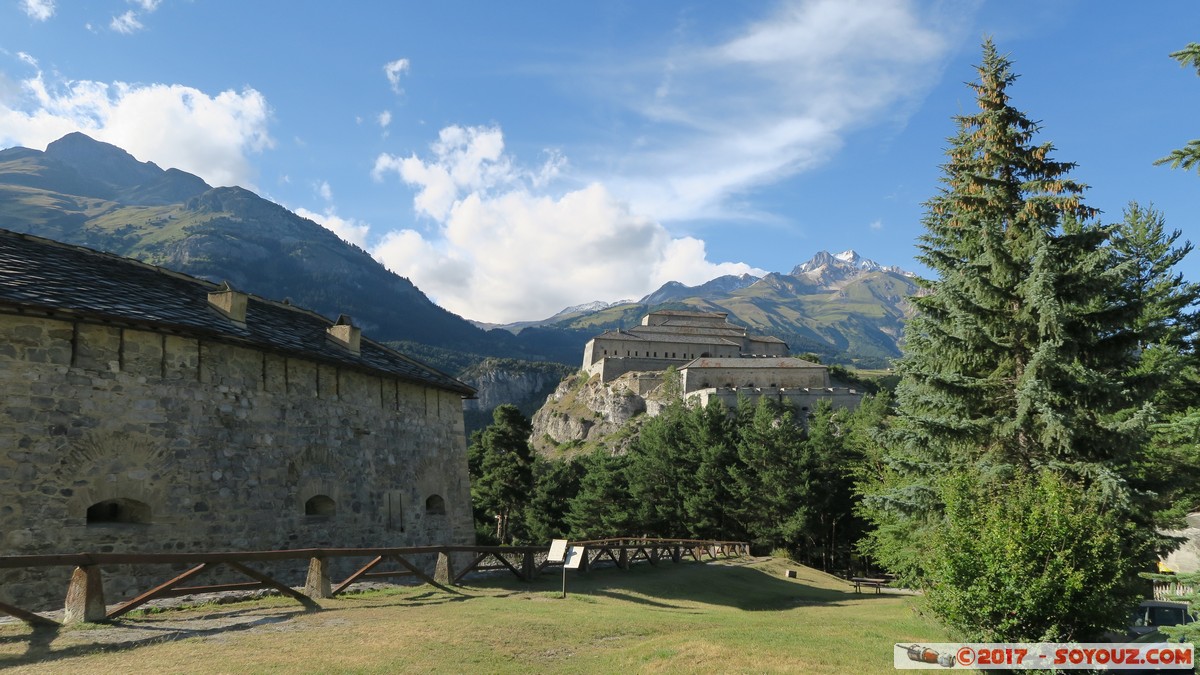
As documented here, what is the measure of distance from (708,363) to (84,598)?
83535 mm

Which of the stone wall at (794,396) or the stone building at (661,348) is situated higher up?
the stone building at (661,348)

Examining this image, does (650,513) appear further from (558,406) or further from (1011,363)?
(558,406)

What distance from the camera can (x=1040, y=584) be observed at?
8578 millimetres

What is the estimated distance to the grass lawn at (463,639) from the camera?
305 inches

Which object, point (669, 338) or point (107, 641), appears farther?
point (669, 338)

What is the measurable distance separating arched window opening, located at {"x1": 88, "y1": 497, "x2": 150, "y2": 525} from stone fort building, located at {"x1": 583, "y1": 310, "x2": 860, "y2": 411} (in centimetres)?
6129

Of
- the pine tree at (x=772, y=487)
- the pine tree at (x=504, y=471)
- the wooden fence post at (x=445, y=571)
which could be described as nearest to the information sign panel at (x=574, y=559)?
the wooden fence post at (x=445, y=571)

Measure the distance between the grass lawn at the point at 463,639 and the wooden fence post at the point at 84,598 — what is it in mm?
316

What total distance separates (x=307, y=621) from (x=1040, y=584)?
10.0m

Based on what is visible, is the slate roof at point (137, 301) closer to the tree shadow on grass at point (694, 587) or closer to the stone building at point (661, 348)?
the tree shadow on grass at point (694, 587)

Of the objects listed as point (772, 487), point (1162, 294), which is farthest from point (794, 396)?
point (1162, 294)

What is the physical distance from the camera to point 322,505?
16.6 meters

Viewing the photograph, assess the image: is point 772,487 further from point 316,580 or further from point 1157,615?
point 316,580

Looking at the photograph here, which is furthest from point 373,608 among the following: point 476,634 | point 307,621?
point 476,634
